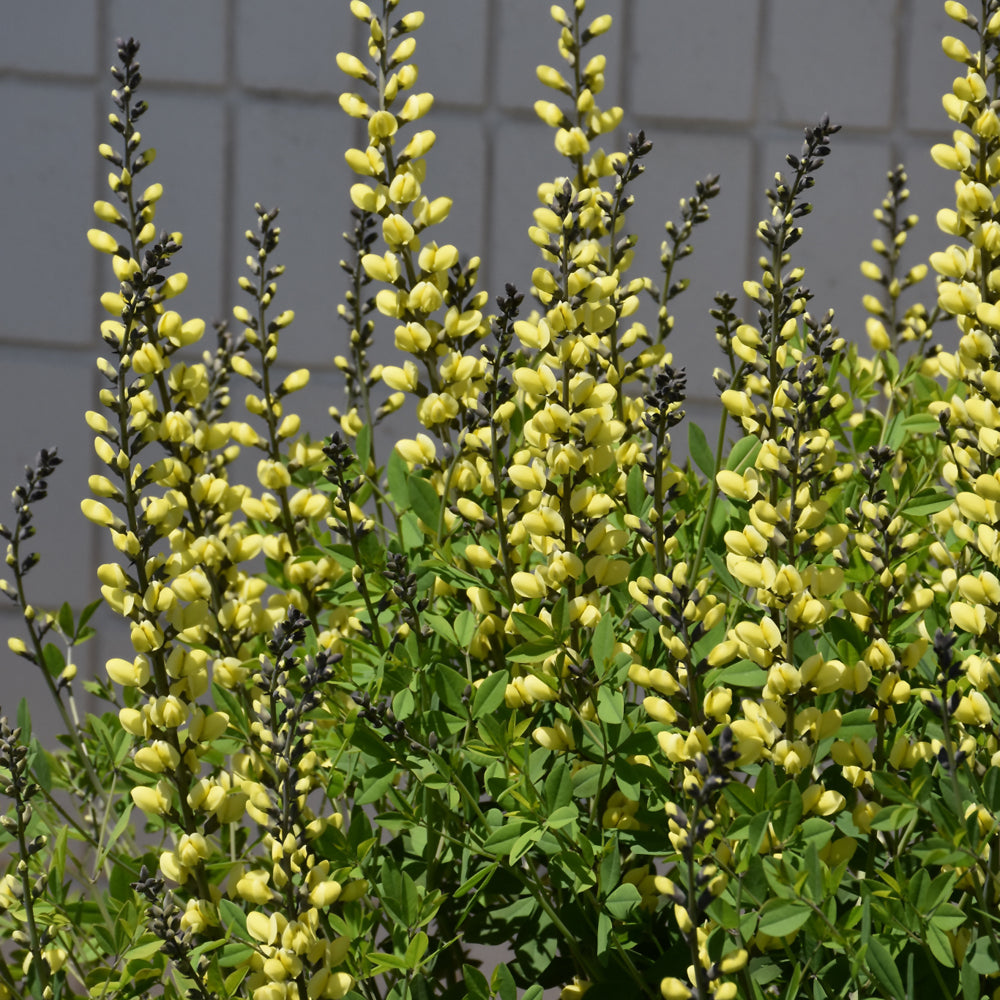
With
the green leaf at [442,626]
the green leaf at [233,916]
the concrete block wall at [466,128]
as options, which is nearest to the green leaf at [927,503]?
the green leaf at [442,626]

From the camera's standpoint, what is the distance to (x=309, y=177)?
1.50 metres

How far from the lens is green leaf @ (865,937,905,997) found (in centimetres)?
39

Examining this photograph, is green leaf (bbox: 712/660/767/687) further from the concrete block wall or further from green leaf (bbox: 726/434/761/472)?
the concrete block wall

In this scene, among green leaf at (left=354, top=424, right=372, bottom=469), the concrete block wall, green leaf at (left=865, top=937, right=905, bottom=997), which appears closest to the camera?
green leaf at (left=865, top=937, right=905, bottom=997)

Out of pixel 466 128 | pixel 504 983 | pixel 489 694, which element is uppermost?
pixel 466 128

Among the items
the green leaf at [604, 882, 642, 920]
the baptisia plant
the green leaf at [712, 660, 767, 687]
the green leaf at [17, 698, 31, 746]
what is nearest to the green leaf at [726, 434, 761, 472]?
the baptisia plant

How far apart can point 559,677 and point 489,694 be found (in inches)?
1.5

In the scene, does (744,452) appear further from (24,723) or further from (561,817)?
(24,723)

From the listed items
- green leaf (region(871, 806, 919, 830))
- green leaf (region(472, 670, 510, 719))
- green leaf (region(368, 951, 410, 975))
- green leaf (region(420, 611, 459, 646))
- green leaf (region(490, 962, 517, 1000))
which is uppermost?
green leaf (region(420, 611, 459, 646))

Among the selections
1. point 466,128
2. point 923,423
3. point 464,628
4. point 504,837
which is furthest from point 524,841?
point 466,128

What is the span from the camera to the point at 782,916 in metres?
0.39

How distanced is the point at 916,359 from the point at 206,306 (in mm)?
1074

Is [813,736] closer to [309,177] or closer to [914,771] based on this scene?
[914,771]

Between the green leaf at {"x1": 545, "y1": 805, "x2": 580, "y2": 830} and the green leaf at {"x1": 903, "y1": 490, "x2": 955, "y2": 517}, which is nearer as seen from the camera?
the green leaf at {"x1": 545, "y1": 805, "x2": 580, "y2": 830}
